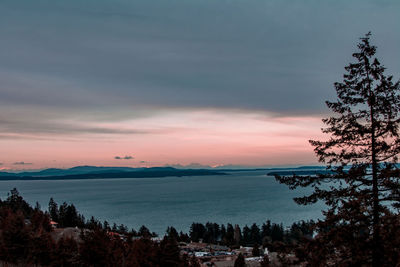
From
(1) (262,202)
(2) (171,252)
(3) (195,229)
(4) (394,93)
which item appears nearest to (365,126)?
(4) (394,93)

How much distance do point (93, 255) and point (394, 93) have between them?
76.6ft

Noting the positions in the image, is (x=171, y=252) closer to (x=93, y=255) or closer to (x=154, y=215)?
(x=93, y=255)

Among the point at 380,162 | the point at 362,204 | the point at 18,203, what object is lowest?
the point at 18,203

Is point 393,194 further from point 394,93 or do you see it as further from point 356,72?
point 356,72

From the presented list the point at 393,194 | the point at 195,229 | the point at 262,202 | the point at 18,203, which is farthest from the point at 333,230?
the point at 262,202

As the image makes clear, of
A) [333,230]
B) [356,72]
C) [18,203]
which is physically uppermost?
[356,72]

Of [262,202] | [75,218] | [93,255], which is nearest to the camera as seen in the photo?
[93,255]

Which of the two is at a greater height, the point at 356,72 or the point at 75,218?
the point at 356,72

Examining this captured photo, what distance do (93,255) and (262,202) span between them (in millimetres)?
144166

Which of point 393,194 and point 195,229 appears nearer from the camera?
point 393,194

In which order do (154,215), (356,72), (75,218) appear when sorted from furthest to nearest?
(154,215) → (75,218) → (356,72)

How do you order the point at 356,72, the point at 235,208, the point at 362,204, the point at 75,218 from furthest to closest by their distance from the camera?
the point at 235,208 → the point at 75,218 → the point at 356,72 → the point at 362,204

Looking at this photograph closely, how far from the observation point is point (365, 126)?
980cm

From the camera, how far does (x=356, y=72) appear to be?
995 centimetres
